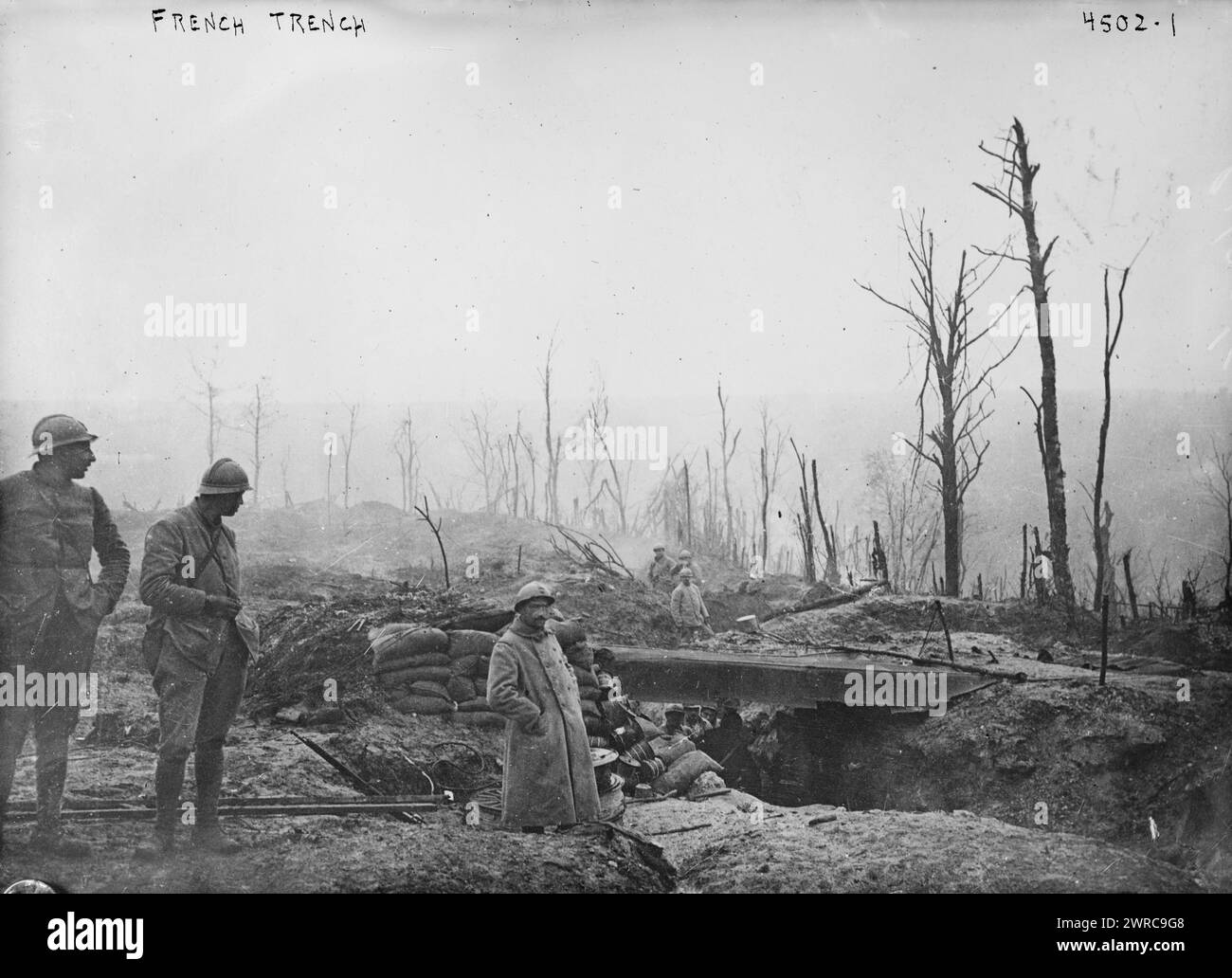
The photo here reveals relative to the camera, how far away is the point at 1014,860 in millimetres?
5066

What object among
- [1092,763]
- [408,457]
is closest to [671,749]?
[1092,763]

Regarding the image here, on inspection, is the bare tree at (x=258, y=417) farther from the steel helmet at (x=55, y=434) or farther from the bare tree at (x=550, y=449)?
the bare tree at (x=550, y=449)

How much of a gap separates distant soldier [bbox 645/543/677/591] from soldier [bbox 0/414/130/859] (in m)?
4.51

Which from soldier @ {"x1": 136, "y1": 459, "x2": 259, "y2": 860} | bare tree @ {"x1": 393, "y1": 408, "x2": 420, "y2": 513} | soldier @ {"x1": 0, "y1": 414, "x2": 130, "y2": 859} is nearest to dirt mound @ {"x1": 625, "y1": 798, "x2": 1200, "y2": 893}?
soldier @ {"x1": 136, "y1": 459, "x2": 259, "y2": 860}

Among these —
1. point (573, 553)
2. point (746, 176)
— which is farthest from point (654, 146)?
point (573, 553)

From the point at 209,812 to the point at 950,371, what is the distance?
630 centimetres

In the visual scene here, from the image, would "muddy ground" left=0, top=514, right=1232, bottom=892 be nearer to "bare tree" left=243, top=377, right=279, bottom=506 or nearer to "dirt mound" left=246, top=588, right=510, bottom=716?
"dirt mound" left=246, top=588, right=510, bottom=716

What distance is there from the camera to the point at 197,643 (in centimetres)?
466

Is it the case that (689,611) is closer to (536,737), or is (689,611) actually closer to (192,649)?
(536,737)

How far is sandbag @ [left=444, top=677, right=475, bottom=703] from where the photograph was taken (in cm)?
632

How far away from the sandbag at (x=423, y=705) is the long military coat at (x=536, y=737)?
134 cm

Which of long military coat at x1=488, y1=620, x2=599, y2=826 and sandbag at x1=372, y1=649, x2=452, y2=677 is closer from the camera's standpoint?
long military coat at x1=488, y1=620, x2=599, y2=826
